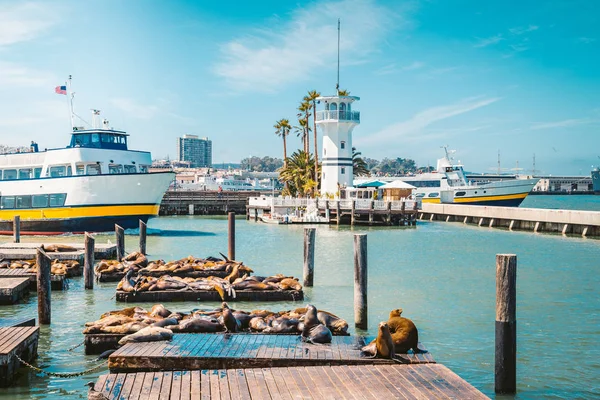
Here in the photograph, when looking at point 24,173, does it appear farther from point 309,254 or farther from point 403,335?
point 403,335

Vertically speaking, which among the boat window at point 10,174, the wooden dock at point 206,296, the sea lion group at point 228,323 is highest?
the boat window at point 10,174

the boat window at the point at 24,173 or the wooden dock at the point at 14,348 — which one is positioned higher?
the boat window at the point at 24,173

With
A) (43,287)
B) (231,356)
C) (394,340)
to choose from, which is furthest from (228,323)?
(43,287)

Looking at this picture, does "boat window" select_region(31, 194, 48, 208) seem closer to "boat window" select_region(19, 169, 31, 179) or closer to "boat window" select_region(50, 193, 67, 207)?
"boat window" select_region(50, 193, 67, 207)

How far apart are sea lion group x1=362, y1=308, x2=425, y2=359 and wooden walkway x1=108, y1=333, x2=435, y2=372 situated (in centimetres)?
14

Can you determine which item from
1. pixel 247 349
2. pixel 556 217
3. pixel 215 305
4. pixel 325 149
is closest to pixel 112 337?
pixel 247 349

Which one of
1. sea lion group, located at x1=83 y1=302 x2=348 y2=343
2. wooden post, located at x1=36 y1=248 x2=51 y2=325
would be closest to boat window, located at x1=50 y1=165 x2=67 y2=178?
wooden post, located at x1=36 y1=248 x2=51 y2=325

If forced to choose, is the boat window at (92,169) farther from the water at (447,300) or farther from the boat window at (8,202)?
the boat window at (8,202)

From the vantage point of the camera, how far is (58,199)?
3575 cm

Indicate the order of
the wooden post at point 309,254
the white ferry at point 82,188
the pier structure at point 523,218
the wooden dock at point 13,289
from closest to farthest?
the wooden dock at point 13,289 < the wooden post at point 309,254 < the white ferry at point 82,188 < the pier structure at point 523,218

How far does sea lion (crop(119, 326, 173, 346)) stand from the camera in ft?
34.0

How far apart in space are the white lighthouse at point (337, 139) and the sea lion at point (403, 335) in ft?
137

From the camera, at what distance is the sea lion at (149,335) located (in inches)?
408

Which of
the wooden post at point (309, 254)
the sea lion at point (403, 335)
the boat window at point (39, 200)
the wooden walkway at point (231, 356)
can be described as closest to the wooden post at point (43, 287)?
the wooden walkway at point (231, 356)
